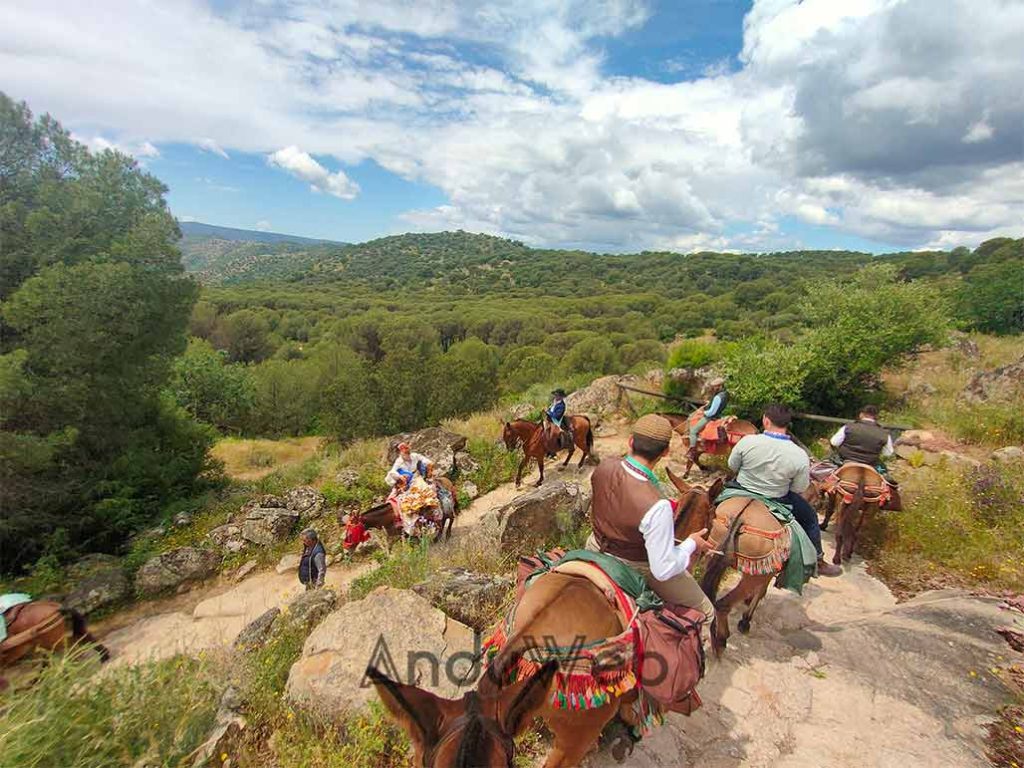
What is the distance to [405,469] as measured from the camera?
8.34 meters

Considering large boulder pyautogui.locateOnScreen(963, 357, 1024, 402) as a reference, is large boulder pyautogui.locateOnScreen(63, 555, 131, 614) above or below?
below

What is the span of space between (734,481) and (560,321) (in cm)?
5752

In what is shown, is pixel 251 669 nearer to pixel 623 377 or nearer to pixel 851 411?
pixel 851 411

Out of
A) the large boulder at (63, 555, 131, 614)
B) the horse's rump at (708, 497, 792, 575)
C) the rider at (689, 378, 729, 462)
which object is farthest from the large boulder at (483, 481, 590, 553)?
the large boulder at (63, 555, 131, 614)

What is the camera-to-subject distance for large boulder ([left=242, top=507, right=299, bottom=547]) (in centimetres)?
957

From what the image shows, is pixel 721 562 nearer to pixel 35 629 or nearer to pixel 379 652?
pixel 379 652

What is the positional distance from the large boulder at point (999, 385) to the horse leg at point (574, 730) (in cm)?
1081

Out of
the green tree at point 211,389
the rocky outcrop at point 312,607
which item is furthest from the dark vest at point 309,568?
the green tree at point 211,389

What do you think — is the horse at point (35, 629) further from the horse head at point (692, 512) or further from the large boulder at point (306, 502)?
the large boulder at point (306, 502)

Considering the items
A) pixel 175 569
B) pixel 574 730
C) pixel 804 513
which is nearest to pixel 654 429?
pixel 574 730

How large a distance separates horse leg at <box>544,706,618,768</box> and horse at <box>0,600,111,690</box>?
409 cm

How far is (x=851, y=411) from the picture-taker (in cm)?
1064

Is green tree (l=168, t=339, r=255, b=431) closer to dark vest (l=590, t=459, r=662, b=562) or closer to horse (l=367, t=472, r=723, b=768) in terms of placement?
dark vest (l=590, t=459, r=662, b=562)

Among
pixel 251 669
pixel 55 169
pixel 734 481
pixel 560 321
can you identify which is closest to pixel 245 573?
pixel 251 669
